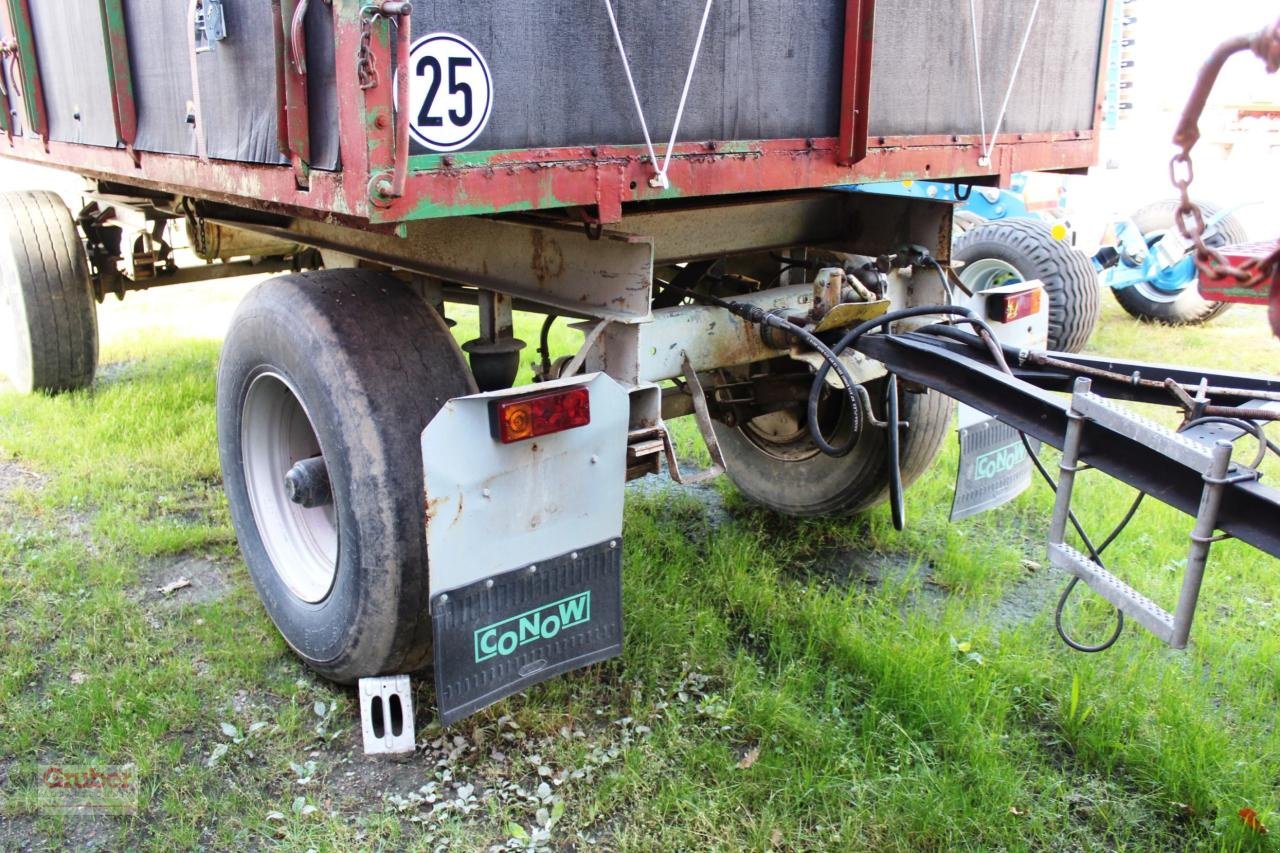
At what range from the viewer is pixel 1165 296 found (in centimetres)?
726

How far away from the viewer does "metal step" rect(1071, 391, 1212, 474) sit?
5.99 ft

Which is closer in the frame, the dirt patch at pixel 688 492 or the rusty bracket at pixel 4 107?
the rusty bracket at pixel 4 107

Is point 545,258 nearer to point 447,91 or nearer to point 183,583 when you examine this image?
point 447,91

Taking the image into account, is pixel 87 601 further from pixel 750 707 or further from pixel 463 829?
pixel 750 707

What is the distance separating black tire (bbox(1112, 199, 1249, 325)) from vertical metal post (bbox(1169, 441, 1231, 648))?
5992 mm

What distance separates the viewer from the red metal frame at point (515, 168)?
1.86 meters

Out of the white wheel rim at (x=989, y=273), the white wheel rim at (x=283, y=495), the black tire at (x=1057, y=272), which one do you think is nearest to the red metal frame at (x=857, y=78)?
the white wheel rim at (x=283, y=495)

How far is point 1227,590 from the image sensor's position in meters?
3.55

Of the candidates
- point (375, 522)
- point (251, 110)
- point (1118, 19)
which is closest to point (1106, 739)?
point (375, 522)

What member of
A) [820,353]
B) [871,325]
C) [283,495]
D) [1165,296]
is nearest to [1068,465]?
[871,325]

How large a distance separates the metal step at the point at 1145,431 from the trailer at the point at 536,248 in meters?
0.07

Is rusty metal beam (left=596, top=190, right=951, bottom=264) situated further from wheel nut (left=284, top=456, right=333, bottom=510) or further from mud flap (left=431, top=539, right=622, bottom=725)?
wheel nut (left=284, top=456, right=333, bottom=510)
